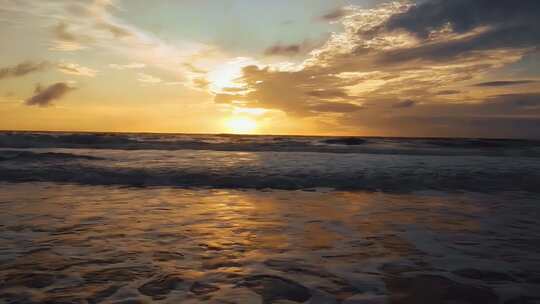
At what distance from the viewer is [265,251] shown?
4.31 m

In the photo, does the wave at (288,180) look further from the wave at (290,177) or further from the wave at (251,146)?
the wave at (251,146)

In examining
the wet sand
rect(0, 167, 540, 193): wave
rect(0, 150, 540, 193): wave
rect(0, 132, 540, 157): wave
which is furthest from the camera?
rect(0, 132, 540, 157): wave

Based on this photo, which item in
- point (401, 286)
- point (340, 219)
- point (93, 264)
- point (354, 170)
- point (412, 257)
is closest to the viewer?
point (401, 286)

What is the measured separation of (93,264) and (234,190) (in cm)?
552

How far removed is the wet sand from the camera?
319cm

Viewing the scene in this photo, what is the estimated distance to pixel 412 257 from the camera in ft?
13.7

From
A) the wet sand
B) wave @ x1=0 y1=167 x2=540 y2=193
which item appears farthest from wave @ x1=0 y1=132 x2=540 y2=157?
the wet sand

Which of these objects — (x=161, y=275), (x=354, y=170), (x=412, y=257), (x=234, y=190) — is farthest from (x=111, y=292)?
(x=354, y=170)

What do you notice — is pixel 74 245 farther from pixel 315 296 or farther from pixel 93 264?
pixel 315 296

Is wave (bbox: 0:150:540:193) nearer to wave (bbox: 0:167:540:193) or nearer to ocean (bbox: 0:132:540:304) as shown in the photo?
wave (bbox: 0:167:540:193)

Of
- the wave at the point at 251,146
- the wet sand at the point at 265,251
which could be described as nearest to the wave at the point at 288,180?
the wet sand at the point at 265,251

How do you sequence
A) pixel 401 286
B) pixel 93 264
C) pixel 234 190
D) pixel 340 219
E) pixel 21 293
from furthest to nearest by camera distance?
pixel 234 190, pixel 340 219, pixel 93 264, pixel 401 286, pixel 21 293

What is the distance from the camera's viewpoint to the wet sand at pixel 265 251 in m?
3.19

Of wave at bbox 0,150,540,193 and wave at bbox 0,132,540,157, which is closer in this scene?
wave at bbox 0,150,540,193
